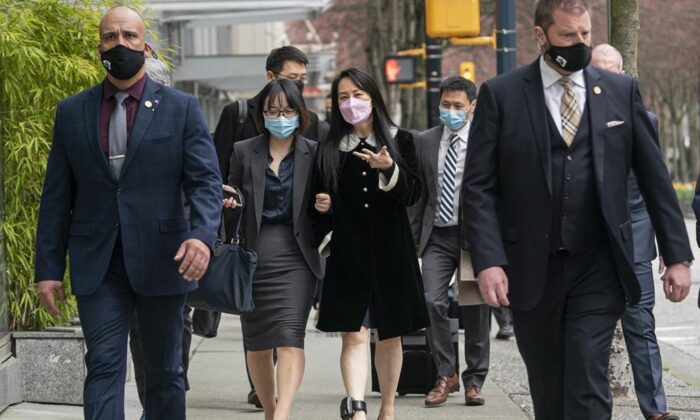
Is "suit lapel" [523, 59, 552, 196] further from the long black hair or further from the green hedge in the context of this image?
the green hedge

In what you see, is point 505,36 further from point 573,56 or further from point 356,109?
point 573,56

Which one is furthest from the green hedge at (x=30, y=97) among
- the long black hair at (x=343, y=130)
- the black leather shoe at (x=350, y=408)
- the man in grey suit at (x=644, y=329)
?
the man in grey suit at (x=644, y=329)

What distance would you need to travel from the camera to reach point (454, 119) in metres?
9.12

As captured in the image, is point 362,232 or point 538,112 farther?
point 362,232

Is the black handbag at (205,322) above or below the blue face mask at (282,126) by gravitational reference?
below

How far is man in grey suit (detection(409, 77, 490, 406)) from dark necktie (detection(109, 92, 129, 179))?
2997 millimetres

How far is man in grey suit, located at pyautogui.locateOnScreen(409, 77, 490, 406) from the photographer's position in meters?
8.95

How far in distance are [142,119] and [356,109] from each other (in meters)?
1.69

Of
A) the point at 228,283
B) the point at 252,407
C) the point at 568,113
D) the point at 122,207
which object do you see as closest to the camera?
the point at 568,113

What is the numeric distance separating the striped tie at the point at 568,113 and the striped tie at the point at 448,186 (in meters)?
3.34

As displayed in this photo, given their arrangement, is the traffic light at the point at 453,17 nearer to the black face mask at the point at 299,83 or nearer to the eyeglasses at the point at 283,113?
the black face mask at the point at 299,83

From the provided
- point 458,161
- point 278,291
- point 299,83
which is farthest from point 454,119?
point 278,291

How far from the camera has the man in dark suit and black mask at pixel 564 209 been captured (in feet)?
17.9

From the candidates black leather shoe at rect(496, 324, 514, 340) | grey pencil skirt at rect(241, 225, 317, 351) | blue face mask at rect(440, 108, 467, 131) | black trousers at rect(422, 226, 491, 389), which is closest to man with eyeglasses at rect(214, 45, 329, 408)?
grey pencil skirt at rect(241, 225, 317, 351)
